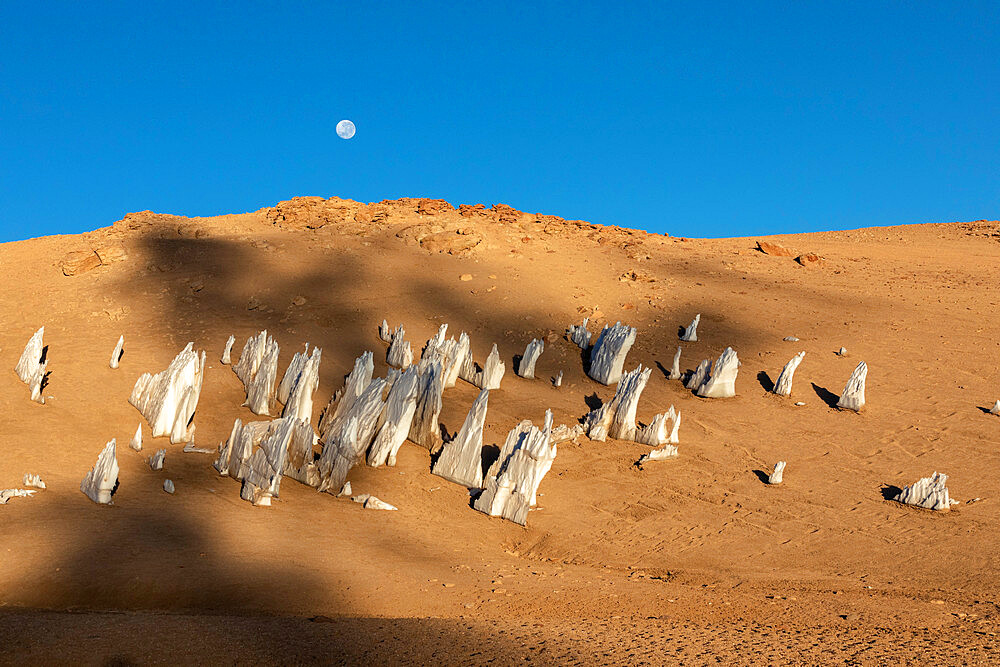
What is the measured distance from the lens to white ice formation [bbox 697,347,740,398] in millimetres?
12734

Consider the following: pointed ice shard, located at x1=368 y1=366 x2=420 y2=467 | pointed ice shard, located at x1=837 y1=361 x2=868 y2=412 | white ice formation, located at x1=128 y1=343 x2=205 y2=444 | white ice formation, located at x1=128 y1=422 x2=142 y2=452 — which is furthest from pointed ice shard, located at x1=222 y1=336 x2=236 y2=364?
pointed ice shard, located at x1=837 y1=361 x2=868 y2=412

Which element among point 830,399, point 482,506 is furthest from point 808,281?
point 482,506

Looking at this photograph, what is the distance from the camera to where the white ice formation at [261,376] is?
1107 centimetres

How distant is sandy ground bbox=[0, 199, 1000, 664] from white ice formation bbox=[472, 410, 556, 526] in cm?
21

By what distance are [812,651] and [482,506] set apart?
4.91 metres

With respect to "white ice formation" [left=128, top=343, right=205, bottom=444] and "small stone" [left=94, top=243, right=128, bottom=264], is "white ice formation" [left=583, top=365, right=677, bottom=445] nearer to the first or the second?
"white ice formation" [left=128, top=343, right=205, bottom=444]

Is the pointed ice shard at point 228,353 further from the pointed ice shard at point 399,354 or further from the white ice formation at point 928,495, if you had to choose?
the white ice formation at point 928,495

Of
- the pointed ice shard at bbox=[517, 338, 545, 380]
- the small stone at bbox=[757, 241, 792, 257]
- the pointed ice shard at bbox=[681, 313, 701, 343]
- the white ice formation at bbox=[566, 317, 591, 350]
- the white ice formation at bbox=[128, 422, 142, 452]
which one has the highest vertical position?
the small stone at bbox=[757, 241, 792, 257]

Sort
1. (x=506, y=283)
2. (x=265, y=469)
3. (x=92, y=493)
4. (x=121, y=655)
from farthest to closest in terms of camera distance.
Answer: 1. (x=506, y=283)
2. (x=265, y=469)
3. (x=92, y=493)
4. (x=121, y=655)

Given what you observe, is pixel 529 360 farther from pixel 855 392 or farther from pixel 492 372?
pixel 855 392

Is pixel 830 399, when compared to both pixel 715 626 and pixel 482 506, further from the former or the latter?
pixel 715 626

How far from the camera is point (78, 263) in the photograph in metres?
18.0

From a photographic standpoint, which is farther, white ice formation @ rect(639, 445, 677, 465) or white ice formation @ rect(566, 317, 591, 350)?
white ice formation @ rect(566, 317, 591, 350)

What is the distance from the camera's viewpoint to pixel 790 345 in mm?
14891
